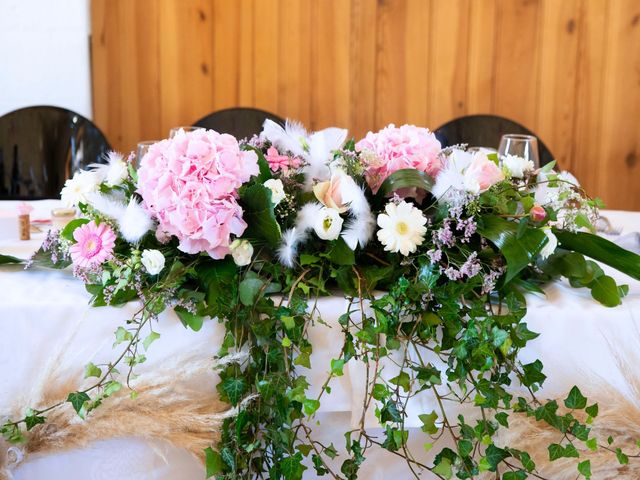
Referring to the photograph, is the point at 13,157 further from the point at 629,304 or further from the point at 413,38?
the point at 629,304

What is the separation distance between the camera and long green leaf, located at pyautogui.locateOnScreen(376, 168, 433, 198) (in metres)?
0.88

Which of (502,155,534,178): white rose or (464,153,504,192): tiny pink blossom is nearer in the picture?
(464,153,504,192): tiny pink blossom

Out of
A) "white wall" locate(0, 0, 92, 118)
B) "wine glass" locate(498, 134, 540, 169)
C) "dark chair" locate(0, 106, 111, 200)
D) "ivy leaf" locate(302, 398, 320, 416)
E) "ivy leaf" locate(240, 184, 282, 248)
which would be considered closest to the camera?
"ivy leaf" locate(302, 398, 320, 416)

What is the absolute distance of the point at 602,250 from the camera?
0.94 metres

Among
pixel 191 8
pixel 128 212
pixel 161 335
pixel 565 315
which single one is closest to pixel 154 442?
pixel 161 335

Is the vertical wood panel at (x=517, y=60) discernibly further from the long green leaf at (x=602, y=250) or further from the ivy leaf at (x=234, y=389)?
the ivy leaf at (x=234, y=389)

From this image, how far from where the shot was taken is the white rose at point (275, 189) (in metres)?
0.85

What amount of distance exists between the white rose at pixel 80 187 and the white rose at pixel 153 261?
0.16m

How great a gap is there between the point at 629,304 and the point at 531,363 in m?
0.17

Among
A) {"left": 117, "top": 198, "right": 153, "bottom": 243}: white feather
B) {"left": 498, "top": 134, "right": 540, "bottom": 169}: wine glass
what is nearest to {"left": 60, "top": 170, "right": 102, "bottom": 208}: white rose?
{"left": 117, "top": 198, "right": 153, "bottom": 243}: white feather

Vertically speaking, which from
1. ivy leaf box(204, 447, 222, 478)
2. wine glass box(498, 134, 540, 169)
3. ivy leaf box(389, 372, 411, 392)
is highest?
wine glass box(498, 134, 540, 169)

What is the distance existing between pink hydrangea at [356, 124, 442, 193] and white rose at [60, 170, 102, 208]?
322mm

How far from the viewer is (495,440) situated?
86 centimetres

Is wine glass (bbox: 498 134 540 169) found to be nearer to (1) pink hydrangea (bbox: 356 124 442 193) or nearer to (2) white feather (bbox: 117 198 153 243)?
(1) pink hydrangea (bbox: 356 124 442 193)
